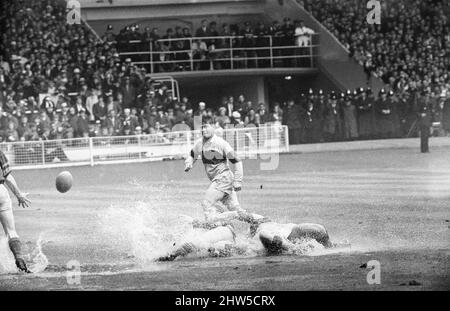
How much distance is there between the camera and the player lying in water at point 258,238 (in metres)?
10.5

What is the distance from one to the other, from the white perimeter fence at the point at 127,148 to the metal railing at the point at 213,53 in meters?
2.75

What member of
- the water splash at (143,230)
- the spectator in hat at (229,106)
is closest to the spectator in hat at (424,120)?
the spectator in hat at (229,106)

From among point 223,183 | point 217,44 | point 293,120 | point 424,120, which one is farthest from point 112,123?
point 223,183

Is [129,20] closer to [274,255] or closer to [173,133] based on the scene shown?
[173,133]

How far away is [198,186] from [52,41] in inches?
309

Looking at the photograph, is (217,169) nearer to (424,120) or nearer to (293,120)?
(424,120)

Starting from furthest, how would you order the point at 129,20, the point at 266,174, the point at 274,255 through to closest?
the point at 129,20
the point at 266,174
the point at 274,255

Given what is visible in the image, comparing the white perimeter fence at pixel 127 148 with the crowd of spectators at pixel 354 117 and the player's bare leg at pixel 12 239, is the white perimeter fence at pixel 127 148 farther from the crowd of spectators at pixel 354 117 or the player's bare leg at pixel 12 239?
the player's bare leg at pixel 12 239

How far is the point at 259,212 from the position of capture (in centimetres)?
1521

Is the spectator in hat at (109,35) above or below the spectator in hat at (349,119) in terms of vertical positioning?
above

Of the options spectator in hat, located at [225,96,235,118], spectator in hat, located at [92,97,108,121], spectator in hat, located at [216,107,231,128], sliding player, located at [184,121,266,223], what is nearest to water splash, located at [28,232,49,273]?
sliding player, located at [184,121,266,223]

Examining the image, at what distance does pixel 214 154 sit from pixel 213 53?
1579 cm

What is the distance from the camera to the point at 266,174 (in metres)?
22.3
